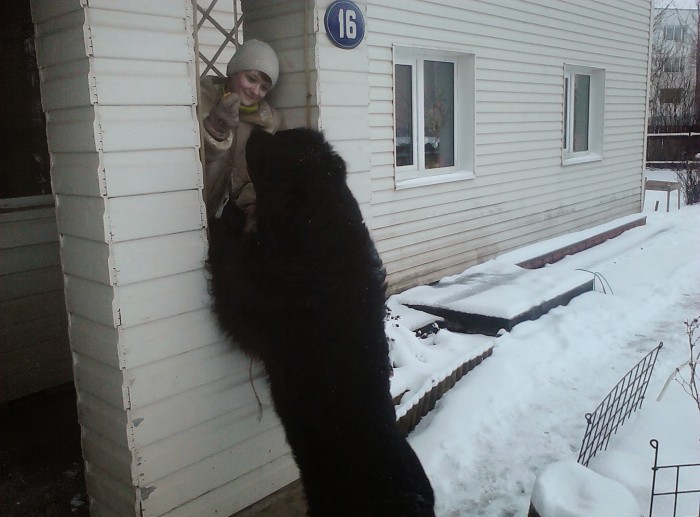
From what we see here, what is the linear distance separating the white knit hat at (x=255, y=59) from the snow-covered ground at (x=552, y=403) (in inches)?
88.3

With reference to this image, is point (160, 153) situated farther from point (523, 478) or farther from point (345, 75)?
point (523, 478)

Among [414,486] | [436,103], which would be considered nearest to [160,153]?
[414,486]

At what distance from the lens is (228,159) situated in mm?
2732

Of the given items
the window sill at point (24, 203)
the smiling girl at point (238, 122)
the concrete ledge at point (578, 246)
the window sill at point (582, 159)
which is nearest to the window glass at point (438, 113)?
the concrete ledge at point (578, 246)

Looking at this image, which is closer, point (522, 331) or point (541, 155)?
point (522, 331)

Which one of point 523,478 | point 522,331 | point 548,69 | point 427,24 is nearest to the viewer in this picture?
point 523,478

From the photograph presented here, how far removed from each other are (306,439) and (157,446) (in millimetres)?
590

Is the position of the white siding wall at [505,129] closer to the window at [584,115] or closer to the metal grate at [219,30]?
the window at [584,115]

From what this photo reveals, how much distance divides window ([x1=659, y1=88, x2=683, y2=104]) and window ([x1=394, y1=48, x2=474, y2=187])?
22244mm

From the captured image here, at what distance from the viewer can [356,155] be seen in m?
3.07

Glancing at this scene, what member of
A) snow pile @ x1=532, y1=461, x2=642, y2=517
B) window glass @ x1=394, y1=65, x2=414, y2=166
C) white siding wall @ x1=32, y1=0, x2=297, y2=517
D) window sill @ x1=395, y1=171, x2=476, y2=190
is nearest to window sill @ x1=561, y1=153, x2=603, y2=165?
window sill @ x1=395, y1=171, x2=476, y2=190

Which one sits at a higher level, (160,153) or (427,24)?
(427,24)

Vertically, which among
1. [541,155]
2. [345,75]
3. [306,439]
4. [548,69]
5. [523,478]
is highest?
[548,69]

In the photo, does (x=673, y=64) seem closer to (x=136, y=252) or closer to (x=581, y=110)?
(x=581, y=110)
